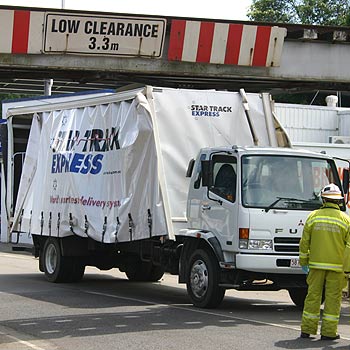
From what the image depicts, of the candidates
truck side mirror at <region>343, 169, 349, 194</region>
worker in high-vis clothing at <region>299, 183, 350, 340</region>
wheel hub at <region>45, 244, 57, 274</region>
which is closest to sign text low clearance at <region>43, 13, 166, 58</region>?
truck side mirror at <region>343, 169, 349, 194</region>

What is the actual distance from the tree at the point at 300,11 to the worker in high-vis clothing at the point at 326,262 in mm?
45492

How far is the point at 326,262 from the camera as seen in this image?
410 inches

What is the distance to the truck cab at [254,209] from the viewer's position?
12.4 metres

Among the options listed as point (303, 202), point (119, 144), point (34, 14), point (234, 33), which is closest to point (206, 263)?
point (303, 202)

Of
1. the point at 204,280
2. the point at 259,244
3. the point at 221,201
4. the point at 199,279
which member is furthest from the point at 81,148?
the point at 259,244

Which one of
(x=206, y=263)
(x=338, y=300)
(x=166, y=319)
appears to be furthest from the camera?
(x=206, y=263)

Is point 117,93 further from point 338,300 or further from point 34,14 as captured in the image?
point 338,300

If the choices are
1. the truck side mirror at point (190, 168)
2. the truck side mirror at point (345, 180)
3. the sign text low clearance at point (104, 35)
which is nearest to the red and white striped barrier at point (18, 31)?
the sign text low clearance at point (104, 35)

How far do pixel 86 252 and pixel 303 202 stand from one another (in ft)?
16.4

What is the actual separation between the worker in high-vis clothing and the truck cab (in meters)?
1.82

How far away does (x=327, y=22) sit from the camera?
5519 cm

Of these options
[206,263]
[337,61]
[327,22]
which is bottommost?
[206,263]

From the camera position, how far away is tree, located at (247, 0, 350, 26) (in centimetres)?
5631

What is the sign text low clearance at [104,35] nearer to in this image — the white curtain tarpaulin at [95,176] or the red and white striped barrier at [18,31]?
the red and white striped barrier at [18,31]
